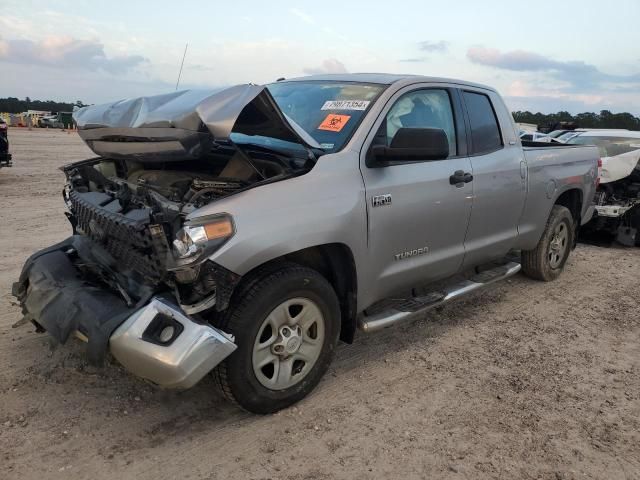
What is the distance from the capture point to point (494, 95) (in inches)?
200

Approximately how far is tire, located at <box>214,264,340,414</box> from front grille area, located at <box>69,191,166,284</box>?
482 mm

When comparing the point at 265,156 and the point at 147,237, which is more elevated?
the point at 265,156

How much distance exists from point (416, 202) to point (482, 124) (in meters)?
1.36

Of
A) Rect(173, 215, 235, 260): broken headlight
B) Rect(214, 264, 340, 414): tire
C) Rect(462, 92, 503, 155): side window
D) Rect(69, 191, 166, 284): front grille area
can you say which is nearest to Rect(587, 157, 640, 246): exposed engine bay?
Rect(462, 92, 503, 155): side window

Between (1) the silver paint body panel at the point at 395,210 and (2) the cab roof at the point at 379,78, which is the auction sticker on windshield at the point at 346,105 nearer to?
(1) the silver paint body panel at the point at 395,210

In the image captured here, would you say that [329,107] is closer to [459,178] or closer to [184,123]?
[459,178]

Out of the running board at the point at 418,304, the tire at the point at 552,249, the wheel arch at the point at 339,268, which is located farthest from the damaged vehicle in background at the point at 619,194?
the wheel arch at the point at 339,268

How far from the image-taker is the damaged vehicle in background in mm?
8289

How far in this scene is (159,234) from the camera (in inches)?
113

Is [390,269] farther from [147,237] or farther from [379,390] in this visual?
[147,237]

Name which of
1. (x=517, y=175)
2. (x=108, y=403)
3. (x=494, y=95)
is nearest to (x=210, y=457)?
(x=108, y=403)

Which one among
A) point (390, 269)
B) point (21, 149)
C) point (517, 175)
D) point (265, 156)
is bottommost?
point (21, 149)

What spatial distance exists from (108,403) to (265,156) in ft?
5.89

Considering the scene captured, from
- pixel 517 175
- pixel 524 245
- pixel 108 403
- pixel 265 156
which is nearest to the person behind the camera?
pixel 108 403
